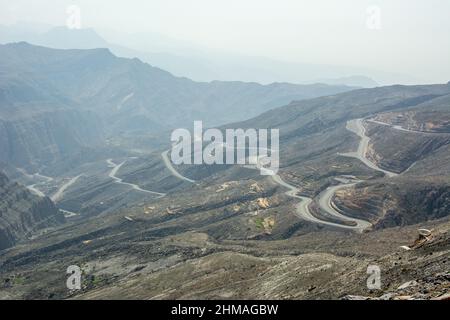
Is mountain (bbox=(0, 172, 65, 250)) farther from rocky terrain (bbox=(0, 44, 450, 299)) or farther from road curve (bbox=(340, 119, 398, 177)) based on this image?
road curve (bbox=(340, 119, 398, 177))

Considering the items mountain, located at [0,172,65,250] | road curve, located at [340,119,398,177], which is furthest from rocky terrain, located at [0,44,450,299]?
mountain, located at [0,172,65,250]

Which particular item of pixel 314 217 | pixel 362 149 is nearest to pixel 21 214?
pixel 314 217

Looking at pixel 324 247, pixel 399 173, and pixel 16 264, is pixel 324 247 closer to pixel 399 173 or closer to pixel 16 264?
pixel 399 173

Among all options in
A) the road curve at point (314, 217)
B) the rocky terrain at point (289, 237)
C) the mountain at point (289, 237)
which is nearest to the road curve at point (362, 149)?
the mountain at point (289, 237)

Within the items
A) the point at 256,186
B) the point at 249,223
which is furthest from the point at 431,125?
the point at 249,223

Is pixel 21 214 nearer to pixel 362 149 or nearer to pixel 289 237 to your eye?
pixel 289 237

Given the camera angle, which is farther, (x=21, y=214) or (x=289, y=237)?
(x=21, y=214)
